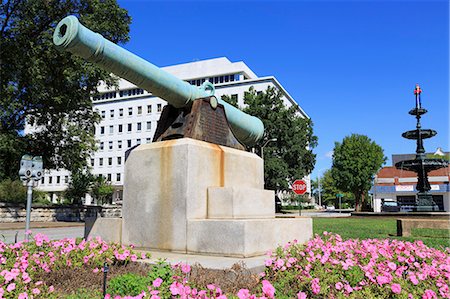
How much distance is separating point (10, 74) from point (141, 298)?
2282 centimetres

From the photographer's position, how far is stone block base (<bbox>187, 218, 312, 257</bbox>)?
489cm

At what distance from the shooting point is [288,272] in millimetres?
3922

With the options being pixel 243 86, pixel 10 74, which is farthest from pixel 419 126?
pixel 243 86

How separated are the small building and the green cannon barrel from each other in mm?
50743

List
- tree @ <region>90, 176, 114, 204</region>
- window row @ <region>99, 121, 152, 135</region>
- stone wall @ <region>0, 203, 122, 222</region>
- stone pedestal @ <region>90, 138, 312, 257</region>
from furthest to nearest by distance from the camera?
window row @ <region>99, 121, 152, 135</region>, tree @ <region>90, 176, 114, 204</region>, stone wall @ <region>0, 203, 122, 222</region>, stone pedestal @ <region>90, 138, 312, 257</region>

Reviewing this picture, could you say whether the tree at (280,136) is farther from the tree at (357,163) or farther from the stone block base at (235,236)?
the stone block base at (235,236)

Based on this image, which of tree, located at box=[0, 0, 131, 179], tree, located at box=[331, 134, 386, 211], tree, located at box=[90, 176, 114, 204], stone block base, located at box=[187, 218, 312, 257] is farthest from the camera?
tree, located at box=[90, 176, 114, 204]

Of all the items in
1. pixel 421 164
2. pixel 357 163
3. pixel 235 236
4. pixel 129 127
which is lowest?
pixel 235 236

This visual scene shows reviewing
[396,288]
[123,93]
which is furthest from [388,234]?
[123,93]

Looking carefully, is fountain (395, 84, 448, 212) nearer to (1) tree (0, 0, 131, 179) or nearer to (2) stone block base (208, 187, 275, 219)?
(1) tree (0, 0, 131, 179)

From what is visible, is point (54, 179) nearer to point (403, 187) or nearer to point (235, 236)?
point (403, 187)

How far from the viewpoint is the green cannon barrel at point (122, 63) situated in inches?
188

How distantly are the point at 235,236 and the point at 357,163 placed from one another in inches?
2039

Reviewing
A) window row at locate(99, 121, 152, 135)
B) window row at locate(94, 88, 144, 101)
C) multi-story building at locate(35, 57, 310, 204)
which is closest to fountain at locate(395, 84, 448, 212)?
multi-story building at locate(35, 57, 310, 204)
